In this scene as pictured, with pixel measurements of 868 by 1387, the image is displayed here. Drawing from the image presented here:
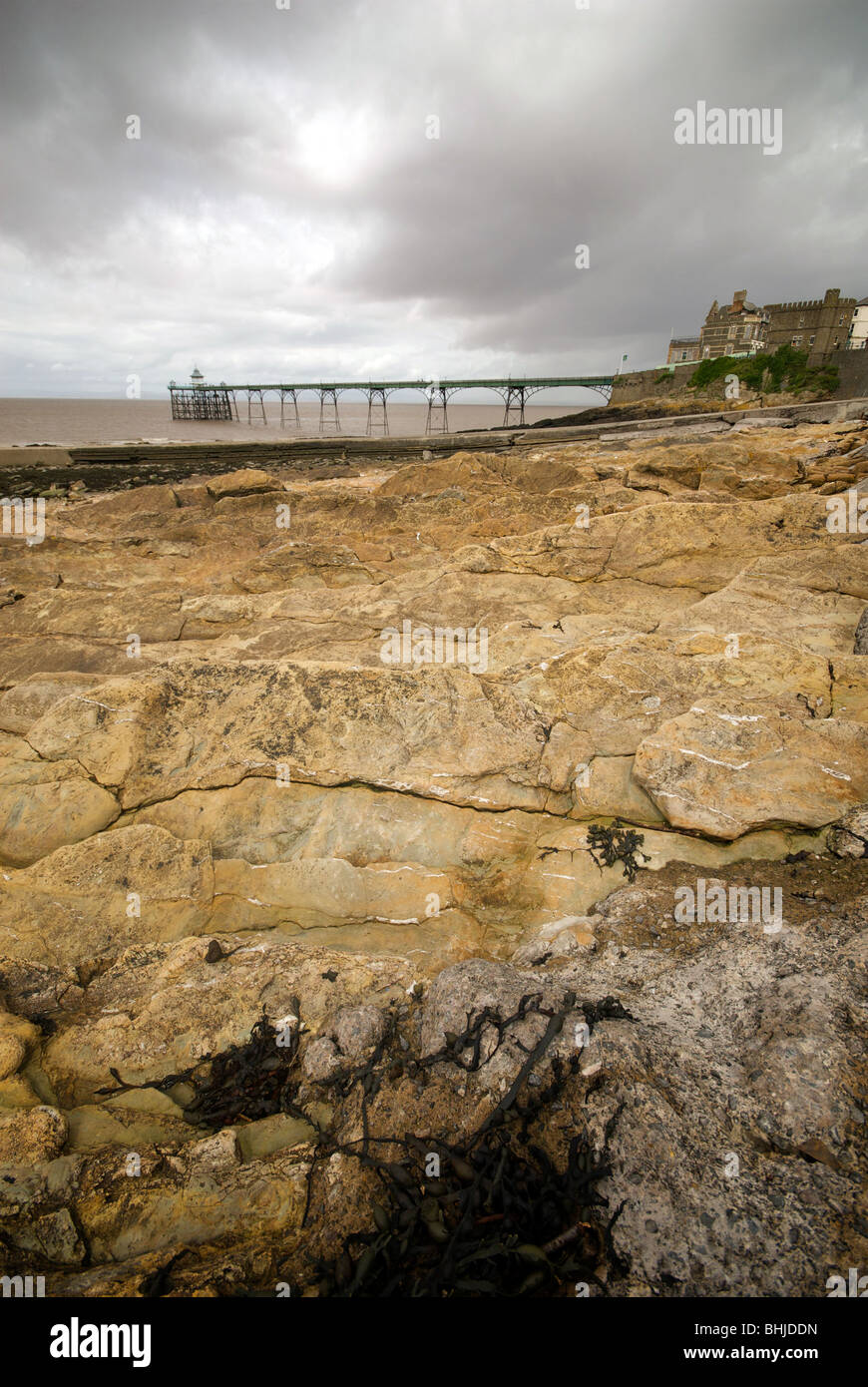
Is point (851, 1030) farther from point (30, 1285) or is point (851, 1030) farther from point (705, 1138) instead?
point (30, 1285)

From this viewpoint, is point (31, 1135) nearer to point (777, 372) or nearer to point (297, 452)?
point (297, 452)

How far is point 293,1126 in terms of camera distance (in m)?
2.52

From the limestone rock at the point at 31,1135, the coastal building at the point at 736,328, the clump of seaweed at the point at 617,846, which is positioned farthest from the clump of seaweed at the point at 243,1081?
the coastal building at the point at 736,328

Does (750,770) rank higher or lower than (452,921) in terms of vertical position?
higher

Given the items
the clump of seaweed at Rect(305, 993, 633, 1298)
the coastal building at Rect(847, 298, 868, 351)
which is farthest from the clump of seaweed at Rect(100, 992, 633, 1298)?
the coastal building at Rect(847, 298, 868, 351)

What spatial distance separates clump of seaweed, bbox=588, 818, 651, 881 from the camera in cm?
387

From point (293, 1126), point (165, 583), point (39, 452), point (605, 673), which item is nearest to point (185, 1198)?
point (293, 1126)

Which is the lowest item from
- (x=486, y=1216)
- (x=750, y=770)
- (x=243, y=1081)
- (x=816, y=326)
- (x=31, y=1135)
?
(x=243, y=1081)

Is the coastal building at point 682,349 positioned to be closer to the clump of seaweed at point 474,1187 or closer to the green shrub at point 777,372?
the green shrub at point 777,372

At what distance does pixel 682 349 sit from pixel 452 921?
107289mm

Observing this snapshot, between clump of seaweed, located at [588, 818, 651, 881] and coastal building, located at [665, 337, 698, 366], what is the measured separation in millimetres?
103239

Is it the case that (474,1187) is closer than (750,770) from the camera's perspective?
Yes

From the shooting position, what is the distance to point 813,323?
182ft

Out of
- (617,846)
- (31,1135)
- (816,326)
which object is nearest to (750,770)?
(617,846)
